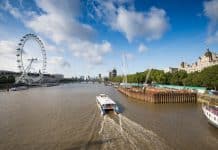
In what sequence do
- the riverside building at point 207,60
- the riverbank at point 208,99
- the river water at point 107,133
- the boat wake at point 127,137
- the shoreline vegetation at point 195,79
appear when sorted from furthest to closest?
the riverside building at point 207,60
the shoreline vegetation at point 195,79
the riverbank at point 208,99
the river water at point 107,133
the boat wake at point 127,137

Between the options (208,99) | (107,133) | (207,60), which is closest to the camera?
(107,133)

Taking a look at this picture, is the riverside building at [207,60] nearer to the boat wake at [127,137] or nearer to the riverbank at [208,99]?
the riverbank at [208,99]

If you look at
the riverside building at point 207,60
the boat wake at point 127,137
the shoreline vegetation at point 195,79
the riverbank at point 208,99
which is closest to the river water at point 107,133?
the boat wake at point 127,137

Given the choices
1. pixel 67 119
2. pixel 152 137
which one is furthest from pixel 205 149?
pixel 67 119

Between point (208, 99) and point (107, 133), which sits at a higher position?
point (208, 99)

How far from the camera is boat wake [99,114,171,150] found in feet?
63.3

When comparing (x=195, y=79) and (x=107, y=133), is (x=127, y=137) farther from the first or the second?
(x=195, y=79)

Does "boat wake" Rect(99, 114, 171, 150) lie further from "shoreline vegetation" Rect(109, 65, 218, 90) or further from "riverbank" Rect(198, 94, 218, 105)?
"shoreline vegetation" Rect(109, 65, 218, 90)

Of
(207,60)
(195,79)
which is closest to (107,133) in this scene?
(195,79)

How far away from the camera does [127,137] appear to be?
2158 centimetres

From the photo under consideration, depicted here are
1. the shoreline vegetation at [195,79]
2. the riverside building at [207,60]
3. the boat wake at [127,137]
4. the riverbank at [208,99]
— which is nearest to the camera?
the boat wake at [127,137]

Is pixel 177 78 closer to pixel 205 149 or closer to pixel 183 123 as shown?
pixel 183 123

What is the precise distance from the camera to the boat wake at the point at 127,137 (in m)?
19.3

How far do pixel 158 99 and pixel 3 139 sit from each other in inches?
1390
